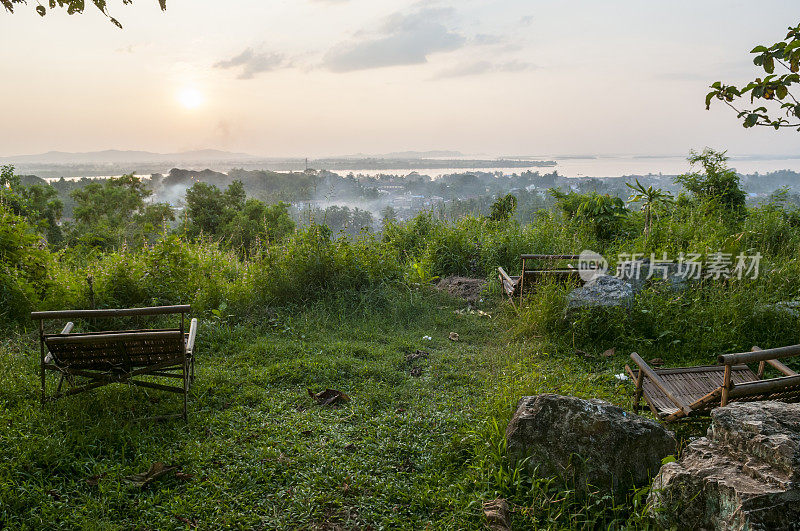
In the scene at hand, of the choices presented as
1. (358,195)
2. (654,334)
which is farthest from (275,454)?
(358,195)

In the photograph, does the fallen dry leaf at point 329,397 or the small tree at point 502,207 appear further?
the small tree at point 502,207

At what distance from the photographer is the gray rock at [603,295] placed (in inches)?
232

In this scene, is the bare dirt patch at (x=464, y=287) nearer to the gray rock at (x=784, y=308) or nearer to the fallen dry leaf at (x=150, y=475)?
the gray rock at (x=784, y=308)

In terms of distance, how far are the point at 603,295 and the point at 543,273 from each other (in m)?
0.80

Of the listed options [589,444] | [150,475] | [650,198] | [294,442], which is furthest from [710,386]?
[650,198]

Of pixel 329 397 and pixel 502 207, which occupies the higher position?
pixel 502 207

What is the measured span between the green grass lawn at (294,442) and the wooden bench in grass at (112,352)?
0.26m

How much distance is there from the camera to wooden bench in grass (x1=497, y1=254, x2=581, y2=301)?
6.43 m

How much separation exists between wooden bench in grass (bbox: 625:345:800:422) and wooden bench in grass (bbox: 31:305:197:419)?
12.6ft

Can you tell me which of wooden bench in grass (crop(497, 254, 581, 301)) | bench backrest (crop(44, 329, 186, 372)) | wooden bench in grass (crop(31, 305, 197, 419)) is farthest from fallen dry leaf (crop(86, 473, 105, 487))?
wooden bench in grass (crop(497, 254, 581, 301))

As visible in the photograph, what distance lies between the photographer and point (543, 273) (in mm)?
6383

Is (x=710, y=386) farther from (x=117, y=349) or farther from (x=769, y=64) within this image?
(x=117, y=349)

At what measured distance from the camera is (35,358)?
5.00 m

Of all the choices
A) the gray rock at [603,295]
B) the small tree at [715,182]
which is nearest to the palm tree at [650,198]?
the small tree at [715,182]
